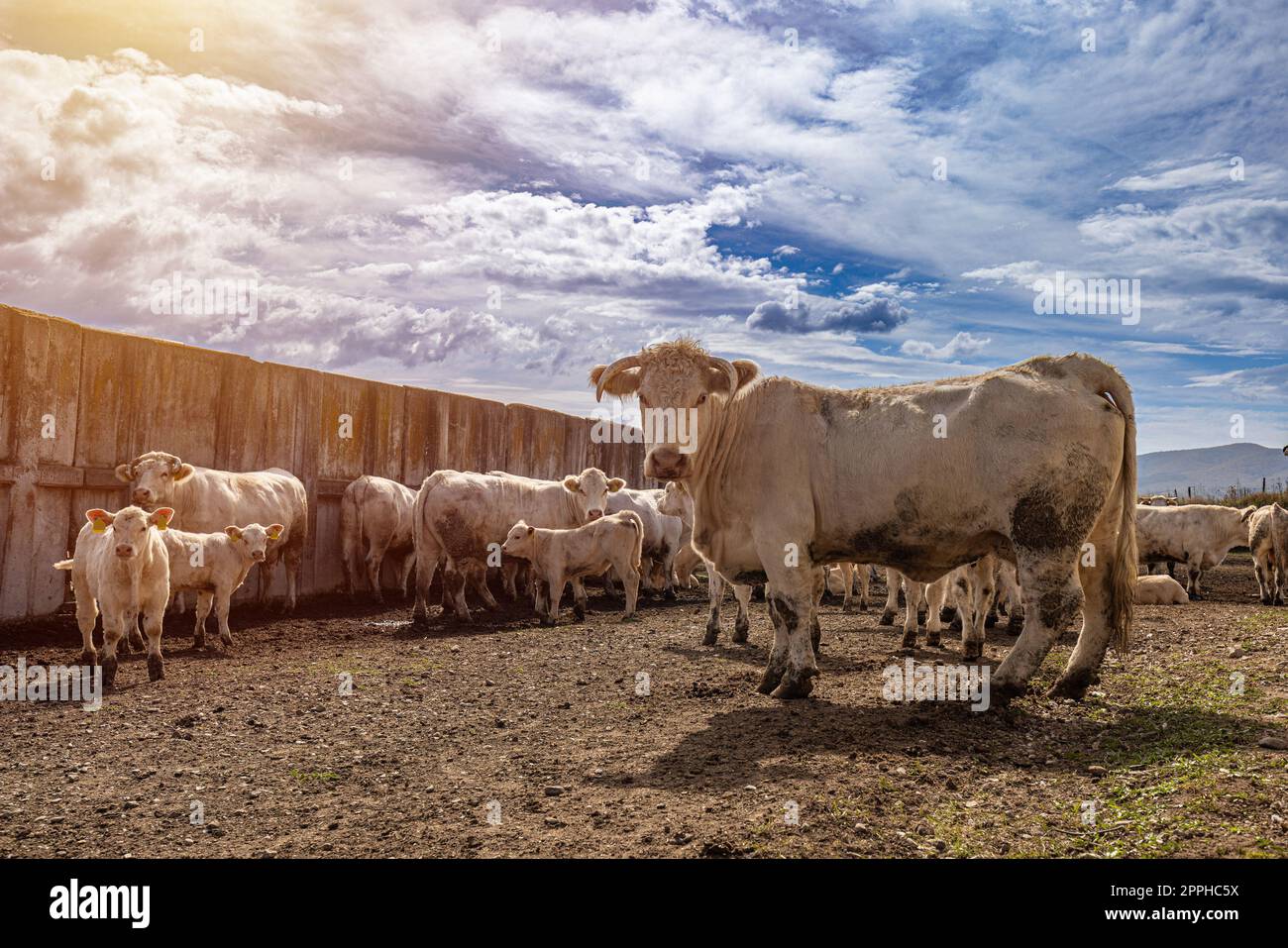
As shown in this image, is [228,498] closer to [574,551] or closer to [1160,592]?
[574,551]

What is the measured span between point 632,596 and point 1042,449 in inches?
336

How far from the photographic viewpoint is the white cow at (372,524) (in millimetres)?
15430

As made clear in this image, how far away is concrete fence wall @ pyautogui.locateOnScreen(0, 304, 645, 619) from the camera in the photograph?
35.0 ft

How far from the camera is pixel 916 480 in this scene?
6676mm

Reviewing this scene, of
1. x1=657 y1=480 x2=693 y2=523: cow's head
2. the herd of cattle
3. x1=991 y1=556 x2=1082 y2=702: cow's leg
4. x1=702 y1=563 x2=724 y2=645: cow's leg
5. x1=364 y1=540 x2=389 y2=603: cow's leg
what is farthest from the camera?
x1=657 y1=480 x2=693 y2=523: cow's head

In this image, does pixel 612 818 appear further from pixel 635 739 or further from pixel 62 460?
pixel 62 460

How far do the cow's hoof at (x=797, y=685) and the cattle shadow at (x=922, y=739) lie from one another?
1.19 ft

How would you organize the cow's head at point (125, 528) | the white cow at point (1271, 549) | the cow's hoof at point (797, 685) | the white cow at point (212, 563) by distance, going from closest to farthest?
the cow's hoof at point (797, 685) < the cow's head at point (125, 528) < the white cow at point (212, 563) < the white cow at point (1271, 549)

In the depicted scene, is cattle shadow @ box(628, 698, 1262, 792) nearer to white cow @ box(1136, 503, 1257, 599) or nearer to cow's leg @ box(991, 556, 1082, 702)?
cow's leg @ box(991, 556, 1082, 702)

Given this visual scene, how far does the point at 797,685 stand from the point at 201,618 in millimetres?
7209

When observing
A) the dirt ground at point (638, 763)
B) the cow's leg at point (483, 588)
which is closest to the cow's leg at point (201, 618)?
the dirt ground at point (638, 763)

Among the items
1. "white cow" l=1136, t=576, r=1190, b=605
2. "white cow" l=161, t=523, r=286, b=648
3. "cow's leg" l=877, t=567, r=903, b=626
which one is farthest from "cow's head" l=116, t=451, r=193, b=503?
"white cow" l=1136, t=576, r=1190, b=605

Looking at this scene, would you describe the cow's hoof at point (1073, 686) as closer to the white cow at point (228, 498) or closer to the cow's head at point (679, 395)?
the cow's head at point (679, 395)
